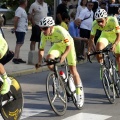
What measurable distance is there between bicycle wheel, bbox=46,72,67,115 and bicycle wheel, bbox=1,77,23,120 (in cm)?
67

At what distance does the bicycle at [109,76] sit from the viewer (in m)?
10.4

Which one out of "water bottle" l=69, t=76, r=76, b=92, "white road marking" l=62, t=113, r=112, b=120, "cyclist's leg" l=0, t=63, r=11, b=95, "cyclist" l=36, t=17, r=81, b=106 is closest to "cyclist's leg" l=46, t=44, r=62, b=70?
"cyclist" l=36, t=17, r=81, b=106

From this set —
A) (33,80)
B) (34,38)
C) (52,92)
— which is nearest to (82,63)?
(34,38)

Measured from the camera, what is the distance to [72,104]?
10.3 meters

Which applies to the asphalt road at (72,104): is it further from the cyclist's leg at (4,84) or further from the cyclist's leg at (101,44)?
the cyclist's leg at (4,84)

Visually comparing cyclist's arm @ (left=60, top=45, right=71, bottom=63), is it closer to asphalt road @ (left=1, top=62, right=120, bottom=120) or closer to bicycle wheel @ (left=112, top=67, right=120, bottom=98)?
asphalt road @ (left=1, top=62, right=120, bottom=120)

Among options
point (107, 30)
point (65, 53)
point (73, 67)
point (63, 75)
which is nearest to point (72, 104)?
point (73, 67)

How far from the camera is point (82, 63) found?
17.1 metres

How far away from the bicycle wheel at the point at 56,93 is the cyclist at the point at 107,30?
149 cm

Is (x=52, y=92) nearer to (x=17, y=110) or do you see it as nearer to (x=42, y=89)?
(x=17, y=110)

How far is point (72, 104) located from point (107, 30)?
1.76m

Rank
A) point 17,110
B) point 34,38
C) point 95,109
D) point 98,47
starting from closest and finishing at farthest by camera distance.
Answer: point 17,110, point 95,109, point 98,47, point 34,38

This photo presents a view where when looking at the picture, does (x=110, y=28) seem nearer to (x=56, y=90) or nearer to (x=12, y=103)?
(x=56, y=90)

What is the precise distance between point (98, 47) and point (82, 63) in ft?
20.6
